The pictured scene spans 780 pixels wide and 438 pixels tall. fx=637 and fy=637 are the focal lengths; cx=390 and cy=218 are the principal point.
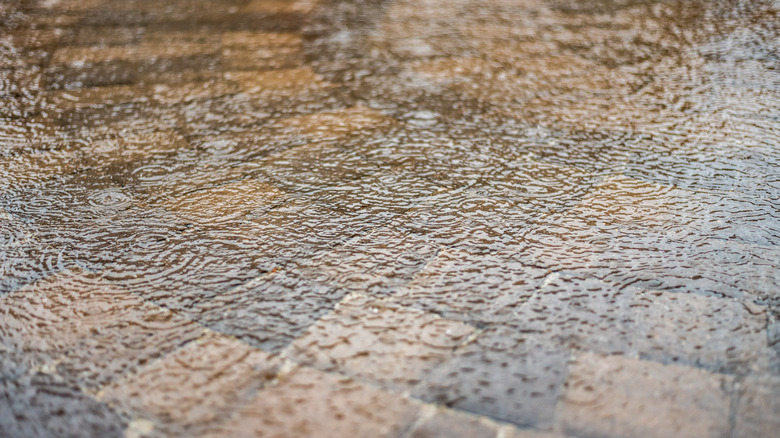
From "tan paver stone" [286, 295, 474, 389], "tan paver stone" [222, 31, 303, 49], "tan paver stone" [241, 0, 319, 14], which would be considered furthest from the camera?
"tan paver stone" [241, 0, 319, 14]

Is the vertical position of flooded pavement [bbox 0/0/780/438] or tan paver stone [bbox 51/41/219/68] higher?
tan paver stone [bbox 51/41/219/68]

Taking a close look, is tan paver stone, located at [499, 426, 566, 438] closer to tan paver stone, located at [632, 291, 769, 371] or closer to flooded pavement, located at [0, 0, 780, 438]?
flooded pavement, located at [0, 0, 780, 438]

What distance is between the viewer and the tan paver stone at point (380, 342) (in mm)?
1135

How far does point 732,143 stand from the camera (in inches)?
76.2

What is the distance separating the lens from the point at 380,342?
1.20m

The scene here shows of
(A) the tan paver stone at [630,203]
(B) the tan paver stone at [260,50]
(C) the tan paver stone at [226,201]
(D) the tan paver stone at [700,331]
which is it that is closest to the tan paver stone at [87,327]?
(C) the tan paver stone at [226,201]

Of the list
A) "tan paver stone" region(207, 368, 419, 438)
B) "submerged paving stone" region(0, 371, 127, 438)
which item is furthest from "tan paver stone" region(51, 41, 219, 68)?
"tan paver stone" region(207, 368, 419, 438)

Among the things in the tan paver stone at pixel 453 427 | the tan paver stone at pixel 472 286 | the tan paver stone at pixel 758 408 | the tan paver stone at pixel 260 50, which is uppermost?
the tan paver stone at pixel 260 50

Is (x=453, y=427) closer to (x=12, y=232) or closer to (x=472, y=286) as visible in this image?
(x=472, y=286)

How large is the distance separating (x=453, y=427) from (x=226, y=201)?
0.96 metres

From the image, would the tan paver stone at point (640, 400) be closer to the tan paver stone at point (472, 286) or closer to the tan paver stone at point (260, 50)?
the tan paver stone at point (472, 286)

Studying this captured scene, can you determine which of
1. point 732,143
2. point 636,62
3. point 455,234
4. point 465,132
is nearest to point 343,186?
point 455,234

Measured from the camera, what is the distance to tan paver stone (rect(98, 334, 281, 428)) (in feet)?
3.46

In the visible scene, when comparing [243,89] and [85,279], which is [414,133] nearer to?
[243,89]
